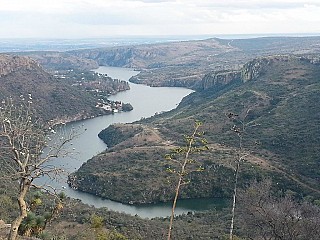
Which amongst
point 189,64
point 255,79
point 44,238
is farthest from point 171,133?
point 189,64

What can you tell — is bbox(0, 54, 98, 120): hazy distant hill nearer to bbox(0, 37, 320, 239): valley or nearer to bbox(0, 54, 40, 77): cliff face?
bbox(0, 54, 40, 77): cliff face

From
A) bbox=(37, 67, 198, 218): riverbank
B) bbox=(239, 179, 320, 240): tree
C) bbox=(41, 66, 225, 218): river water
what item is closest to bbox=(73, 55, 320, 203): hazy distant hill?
bbox=(41, 66, 225, 218): river water

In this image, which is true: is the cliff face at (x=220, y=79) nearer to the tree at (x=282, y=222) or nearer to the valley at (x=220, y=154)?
the valley at (x=220, y=154)

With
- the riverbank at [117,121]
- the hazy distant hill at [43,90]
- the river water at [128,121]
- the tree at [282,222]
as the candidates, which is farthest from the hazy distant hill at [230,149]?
the hazy distant hill at [43,90]

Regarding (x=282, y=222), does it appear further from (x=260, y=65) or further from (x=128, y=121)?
(x=128, y=121)

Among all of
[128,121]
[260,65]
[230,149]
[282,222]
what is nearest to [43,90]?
[128,121]

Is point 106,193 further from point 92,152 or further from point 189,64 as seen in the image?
point 189,64
